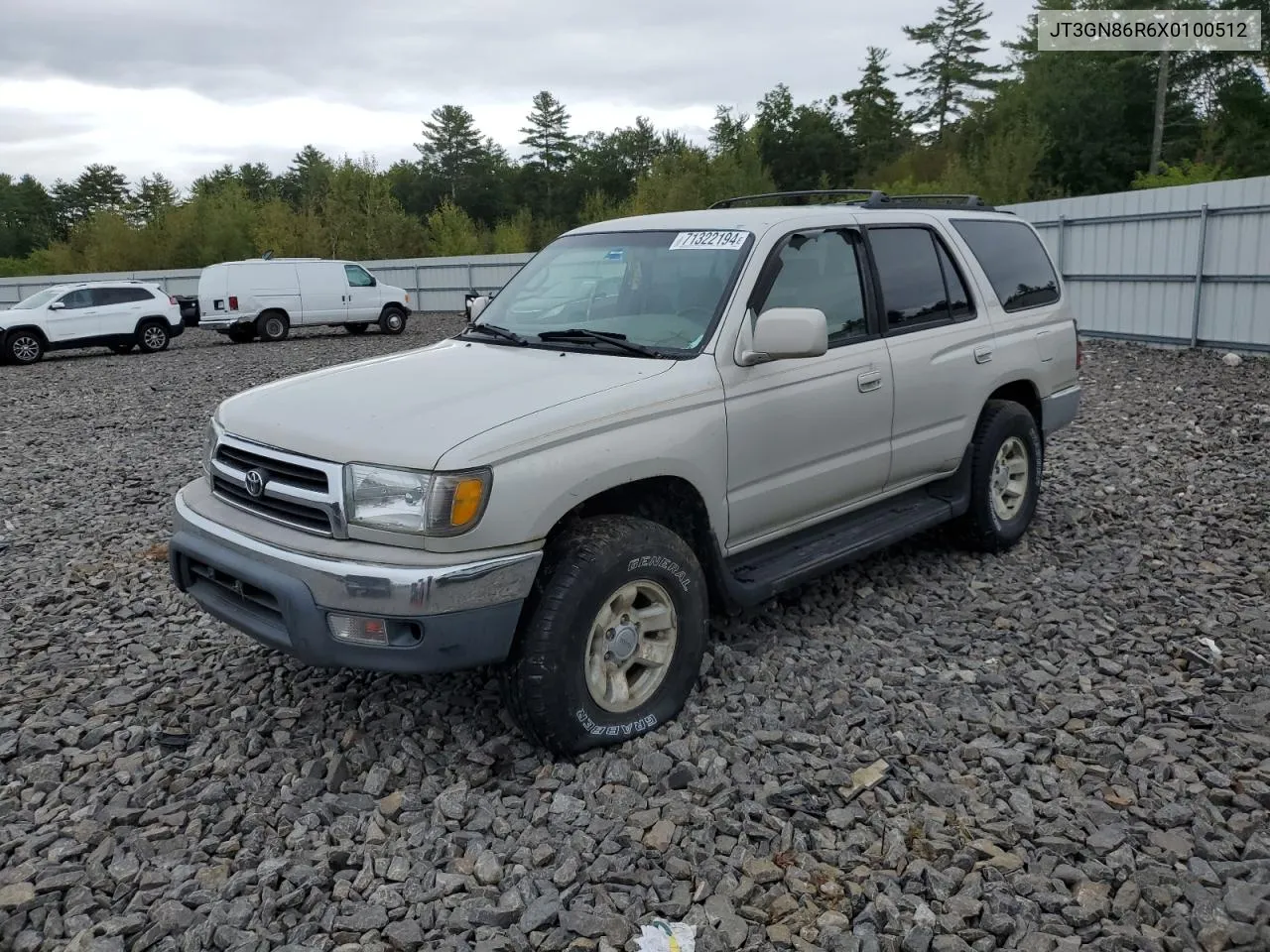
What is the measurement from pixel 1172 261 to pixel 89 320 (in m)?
18.7

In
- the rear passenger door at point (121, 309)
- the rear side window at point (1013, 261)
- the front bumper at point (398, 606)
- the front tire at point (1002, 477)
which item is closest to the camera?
the front bumper at point (398, 606)

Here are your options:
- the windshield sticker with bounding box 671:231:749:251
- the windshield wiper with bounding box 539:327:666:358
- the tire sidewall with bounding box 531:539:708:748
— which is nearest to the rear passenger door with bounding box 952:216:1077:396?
the windshield sticker with bounding box 671:231:749:251

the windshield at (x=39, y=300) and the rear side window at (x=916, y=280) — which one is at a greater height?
the rear side window at (x=916, y=280)

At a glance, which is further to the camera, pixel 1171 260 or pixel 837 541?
pixel 1171 260

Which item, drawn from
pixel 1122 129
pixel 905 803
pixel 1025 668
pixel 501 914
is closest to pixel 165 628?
pixel 501 914

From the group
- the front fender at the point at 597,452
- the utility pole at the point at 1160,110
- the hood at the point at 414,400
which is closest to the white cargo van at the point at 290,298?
the hood at the point at 414,400

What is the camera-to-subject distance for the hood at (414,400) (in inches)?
129

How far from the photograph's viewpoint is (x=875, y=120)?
200 feet

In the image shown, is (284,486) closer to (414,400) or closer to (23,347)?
(414,400)

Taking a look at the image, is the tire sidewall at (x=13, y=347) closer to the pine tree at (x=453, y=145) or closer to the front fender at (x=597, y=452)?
the front fender at (x=597, y=452)

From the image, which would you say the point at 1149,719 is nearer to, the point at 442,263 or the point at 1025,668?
the point at 1025,668

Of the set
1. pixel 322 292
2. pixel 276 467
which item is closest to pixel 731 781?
pixel 276 467

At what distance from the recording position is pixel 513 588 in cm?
323

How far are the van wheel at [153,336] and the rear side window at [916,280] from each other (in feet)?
61.9
